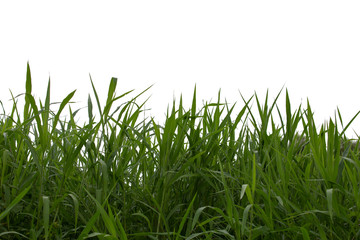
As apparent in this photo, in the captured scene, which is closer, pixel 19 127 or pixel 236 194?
pixel 19 127

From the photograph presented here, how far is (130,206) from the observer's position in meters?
1.68

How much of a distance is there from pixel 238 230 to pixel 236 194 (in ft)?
1.33

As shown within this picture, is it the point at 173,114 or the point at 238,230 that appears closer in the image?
the point at 238,230

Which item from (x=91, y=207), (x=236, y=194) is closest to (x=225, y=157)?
(x=236, y=194)

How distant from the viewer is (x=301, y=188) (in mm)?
1546

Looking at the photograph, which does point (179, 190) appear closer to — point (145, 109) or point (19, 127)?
point (145, 109)

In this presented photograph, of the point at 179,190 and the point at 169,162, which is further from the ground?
the point at 169,162

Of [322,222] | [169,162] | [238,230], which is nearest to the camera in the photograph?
[238,230]

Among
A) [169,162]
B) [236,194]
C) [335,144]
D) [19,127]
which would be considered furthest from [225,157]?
[19,127]

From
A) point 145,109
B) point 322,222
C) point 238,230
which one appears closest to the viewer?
point 238,230

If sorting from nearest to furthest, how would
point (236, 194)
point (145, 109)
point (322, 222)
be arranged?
point (322, 222)
point (236, 194)
point (145, 109)

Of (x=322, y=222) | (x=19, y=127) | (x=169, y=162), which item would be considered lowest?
(x=322, y=222)

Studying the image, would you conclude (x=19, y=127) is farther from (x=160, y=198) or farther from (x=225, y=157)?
(x=225, y=157)

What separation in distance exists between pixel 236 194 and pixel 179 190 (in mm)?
259
